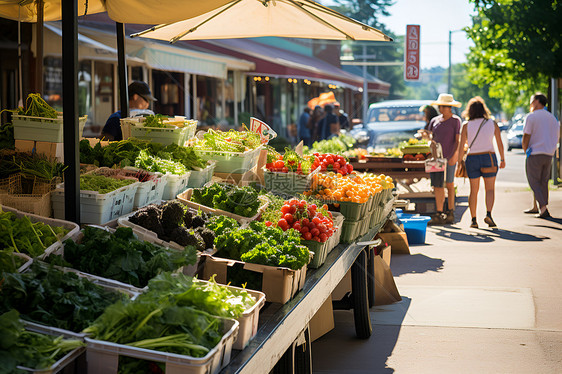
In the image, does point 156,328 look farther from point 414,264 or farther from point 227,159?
point 414,264

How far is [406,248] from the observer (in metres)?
9.26

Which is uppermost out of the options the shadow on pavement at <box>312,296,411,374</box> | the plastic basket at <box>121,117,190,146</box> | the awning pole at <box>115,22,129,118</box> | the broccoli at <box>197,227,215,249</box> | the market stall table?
the awning pole at <box>115,22,129,118</box>

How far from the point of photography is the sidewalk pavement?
17.3 feet

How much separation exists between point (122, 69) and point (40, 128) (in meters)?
2.29

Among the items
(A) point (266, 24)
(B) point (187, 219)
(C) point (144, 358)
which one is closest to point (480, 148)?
(A) point (266, 24)

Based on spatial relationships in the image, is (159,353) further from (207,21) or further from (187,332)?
(207,21)

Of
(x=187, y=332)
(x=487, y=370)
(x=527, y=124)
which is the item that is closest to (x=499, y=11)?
(x=527, y=124)

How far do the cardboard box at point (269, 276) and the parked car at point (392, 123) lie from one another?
1287 cm

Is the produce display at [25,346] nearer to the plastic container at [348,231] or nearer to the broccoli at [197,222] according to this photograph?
the broccoli at [197,222]

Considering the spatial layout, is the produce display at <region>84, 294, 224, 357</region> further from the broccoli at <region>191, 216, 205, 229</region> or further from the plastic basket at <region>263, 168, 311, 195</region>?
the plastic basket at <region>263, 168, 311, 195</region>

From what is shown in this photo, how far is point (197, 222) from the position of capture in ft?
15.4

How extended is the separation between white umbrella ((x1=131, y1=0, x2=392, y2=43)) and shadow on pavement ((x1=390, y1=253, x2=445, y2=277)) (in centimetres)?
275

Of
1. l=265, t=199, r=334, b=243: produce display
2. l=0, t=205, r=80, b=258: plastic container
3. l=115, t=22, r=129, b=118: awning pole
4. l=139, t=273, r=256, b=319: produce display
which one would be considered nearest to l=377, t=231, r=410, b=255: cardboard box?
l=115, t=22, r=129, b=118: awning pole

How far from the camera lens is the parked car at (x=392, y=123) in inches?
669
